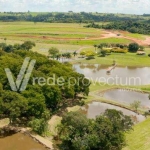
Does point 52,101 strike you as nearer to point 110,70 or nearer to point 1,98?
point 1,98

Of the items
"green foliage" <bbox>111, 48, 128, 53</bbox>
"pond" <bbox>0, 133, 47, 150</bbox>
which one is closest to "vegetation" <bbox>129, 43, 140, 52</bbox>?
"green foliage" <bbox>111, 48, 128, 53</bbox>

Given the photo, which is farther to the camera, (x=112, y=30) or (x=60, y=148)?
(x=112, y=30)

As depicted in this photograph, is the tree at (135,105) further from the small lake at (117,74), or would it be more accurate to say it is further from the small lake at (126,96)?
the small lake at (117,74)

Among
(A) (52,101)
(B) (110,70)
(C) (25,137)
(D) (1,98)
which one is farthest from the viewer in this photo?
(B) (110,70)

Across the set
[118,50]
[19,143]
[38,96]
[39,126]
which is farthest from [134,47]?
[19,143]

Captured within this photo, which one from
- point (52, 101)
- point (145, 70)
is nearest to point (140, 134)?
point (52, 101)

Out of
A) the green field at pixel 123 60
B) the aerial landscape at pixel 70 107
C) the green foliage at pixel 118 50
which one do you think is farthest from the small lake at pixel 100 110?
the green foliage at pixel 118 50
